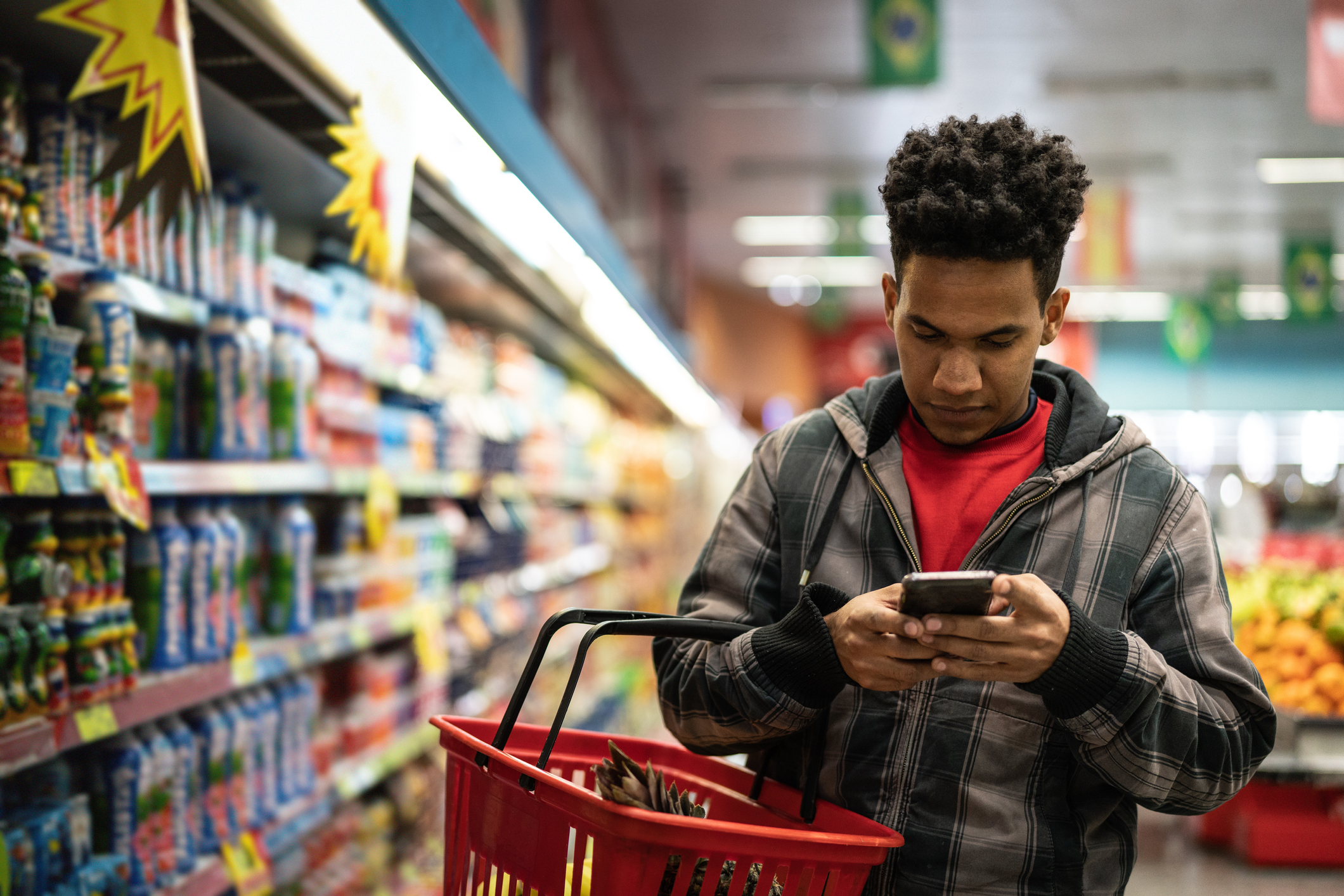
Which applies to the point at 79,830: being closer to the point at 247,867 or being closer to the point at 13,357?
the point at 247,867

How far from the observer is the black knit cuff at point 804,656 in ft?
3.74

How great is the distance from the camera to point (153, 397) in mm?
2240

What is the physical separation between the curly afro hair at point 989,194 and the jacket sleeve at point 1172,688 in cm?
36

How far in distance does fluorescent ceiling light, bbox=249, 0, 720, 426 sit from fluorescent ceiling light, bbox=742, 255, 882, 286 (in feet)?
32.0

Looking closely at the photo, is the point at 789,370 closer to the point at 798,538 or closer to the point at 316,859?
the point at 316,859

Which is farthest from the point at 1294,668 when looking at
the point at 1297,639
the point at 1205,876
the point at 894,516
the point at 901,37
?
the point at 901,37

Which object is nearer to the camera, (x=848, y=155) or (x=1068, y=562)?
(x=1068, y=562)

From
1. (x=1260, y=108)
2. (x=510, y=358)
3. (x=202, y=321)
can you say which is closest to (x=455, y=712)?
(x=510, y=358)

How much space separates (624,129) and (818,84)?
1516 millimetres

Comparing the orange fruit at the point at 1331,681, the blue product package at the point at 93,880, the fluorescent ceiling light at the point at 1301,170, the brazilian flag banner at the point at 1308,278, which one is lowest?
the blue product package at the point at 93,880

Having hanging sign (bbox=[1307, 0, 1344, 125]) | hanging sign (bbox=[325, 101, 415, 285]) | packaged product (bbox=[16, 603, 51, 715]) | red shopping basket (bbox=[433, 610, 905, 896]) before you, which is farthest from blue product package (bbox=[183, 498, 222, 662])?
hanging sign (bbox=[1307, 0, 1344, 125])

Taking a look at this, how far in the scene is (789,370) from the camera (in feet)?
52.7

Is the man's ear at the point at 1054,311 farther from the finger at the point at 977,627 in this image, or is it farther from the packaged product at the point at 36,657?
the packaged product at the point at 36,657

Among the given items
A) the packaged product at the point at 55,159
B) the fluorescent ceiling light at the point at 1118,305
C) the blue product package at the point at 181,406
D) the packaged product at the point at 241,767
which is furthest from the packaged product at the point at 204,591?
the fluorescent ceiling light at the point at 1118,305
